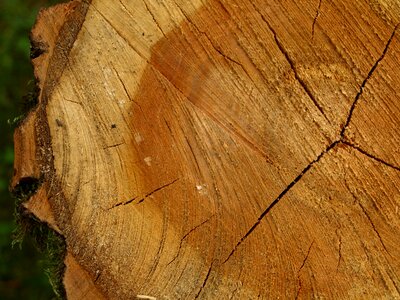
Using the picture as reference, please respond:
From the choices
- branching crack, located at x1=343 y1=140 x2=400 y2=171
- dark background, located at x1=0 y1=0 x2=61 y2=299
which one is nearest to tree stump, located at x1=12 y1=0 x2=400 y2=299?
branching crack, located at x1=343 y1=140 x2=400 y2=171

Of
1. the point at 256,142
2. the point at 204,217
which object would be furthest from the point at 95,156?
the point at 256,142

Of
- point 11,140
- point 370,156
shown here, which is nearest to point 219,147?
point 370,156

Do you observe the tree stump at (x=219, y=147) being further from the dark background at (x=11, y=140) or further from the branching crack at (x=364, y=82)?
the dark background at (x=11, y=140)

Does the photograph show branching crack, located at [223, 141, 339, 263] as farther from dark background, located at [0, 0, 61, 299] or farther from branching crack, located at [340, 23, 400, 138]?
dark background, located at [0, 0, 61, 299]

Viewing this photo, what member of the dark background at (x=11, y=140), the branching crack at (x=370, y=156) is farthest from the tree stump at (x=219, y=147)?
the dark background at (x=11, y=140)

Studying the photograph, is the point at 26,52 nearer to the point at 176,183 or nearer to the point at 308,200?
the point at 176,183

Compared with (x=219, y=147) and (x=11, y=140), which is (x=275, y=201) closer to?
(x=219, y=147)
